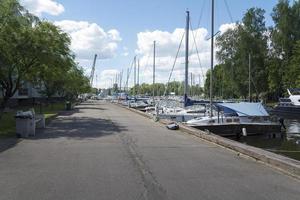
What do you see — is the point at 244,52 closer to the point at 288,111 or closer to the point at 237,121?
the point at 288,111

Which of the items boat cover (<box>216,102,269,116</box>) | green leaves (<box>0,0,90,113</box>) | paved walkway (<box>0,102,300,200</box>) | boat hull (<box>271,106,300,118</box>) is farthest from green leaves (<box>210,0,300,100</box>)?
paved walkway (<box>0,102,300,200</box>)

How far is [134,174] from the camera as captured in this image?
11.4 meters

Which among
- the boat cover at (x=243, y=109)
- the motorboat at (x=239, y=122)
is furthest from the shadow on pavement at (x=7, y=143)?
the boat cover at (x=243, y=109)

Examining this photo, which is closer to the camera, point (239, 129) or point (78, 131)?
point (78, 131)

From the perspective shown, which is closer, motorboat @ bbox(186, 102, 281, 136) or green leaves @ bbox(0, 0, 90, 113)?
green leaves @ bbox(0, 0, 90, 113)

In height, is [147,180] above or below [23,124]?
below

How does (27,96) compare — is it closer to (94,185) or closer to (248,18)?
(248,18)

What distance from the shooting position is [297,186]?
404 inches

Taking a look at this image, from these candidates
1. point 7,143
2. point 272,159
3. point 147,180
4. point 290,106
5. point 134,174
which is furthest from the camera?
point 290,106

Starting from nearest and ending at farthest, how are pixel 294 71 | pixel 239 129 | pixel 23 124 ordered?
1. pixel 23 124
2. pixel 239 129
3. pixel 294 71

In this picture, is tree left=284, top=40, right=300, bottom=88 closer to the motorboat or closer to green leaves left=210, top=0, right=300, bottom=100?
green leaves left=210, top=0, right=300, bottom=100

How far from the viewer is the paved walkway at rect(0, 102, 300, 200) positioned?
922cm

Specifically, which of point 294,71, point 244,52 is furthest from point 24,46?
point 244,52

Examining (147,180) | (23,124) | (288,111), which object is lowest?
(288,111)
